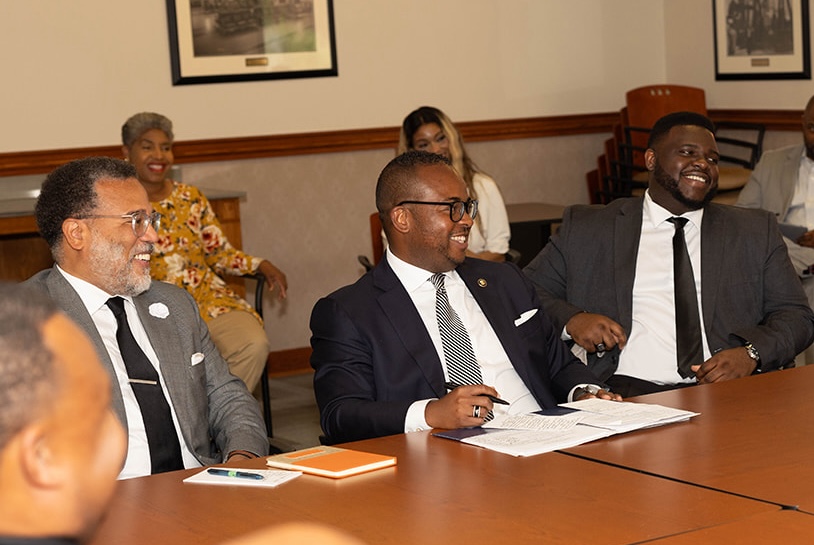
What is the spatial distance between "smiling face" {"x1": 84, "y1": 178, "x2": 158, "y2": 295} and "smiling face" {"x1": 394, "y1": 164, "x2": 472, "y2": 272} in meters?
0.72

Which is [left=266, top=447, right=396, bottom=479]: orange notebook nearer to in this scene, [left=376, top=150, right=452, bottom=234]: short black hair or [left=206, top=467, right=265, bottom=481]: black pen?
[left=206, top=467, right=265, bottom=481]: black pen

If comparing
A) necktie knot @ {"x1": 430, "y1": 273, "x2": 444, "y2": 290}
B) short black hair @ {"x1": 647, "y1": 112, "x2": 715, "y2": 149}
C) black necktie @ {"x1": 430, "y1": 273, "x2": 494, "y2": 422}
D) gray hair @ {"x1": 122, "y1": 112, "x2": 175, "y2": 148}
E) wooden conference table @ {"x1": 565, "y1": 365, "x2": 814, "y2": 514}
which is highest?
gray hair @ {"x1": 122, "y1": 112, "x2": 175, "y2": 148}

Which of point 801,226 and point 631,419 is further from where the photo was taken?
point 801,226

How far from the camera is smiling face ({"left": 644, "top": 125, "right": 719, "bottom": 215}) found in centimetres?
399

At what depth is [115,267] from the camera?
3094mm

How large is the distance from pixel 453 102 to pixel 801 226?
2.74 m

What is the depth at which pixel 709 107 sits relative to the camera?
7.89m

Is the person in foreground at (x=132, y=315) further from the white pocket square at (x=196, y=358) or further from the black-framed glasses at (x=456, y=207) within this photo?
the black-framed glasses at (x=456, y=207)

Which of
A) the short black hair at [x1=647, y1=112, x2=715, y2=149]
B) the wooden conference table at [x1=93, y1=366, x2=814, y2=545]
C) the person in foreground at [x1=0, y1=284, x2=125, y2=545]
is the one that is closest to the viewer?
the person in foreground at [x1=0, y1=284, x2=125, y2=545]

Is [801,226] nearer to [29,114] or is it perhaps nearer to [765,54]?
[765,54]

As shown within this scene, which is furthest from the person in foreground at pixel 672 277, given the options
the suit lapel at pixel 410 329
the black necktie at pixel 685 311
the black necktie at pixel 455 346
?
the suit lapel at pixel 410 329

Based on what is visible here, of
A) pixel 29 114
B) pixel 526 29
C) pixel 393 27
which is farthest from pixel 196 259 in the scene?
pixel 526 29

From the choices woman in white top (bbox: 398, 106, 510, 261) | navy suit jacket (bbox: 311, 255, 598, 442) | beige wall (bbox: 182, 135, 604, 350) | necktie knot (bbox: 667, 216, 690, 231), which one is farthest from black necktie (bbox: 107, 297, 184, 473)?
beige wall (bbox: 182, 135, 604, 350)

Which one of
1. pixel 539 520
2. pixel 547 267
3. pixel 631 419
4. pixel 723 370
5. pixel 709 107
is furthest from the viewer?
pixel 709 107
